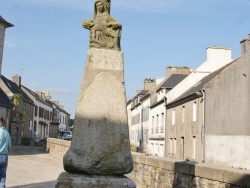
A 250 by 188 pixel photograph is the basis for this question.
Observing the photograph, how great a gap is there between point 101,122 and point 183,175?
4.00 m

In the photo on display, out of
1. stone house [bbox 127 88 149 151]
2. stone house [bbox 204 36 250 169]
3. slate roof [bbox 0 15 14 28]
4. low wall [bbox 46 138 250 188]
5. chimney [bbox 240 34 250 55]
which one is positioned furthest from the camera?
stone house [bbox 127 88 149 151]

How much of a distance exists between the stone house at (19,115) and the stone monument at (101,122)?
129ft

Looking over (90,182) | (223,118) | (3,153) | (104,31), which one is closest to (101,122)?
(90,182)

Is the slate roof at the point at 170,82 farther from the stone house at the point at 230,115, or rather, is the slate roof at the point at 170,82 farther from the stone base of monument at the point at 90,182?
the stone base of monument at the point at 90,182

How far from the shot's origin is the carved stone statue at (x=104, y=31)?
193 inches

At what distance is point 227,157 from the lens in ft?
74.5

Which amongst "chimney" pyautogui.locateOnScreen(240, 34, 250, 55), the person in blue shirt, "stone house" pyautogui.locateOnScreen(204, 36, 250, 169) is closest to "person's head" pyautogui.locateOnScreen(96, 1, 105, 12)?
the person in blue shirt

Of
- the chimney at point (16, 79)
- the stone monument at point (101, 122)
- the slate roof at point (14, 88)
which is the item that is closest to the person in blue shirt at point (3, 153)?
the stone monument at point (101, 122)

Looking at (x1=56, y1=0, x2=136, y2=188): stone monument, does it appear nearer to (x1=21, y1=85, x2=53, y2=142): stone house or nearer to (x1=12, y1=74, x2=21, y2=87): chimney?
(x1=21, y1=85, x2=53, y2=142): stone house

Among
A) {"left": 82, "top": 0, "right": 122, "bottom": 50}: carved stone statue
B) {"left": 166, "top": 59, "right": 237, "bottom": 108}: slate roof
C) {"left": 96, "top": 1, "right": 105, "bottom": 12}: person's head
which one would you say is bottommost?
{"left": 82, "top": 0, "right": 122, "bottom": 50}: carved stone statue

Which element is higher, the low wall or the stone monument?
the stone monument

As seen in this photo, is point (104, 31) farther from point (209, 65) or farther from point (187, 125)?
point (209, 65)

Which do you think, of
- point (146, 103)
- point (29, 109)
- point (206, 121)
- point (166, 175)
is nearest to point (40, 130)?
point (29, 109)

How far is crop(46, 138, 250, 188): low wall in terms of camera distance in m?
6.20
